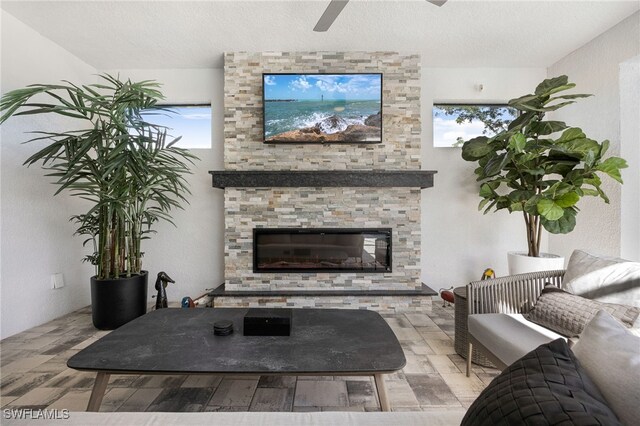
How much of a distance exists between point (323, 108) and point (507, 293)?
239 centimetres

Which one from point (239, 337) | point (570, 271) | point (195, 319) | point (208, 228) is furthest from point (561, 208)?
point (208, 228)

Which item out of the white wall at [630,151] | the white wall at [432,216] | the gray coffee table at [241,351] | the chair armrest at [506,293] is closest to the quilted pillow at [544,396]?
the gray coffee table at [241,351]

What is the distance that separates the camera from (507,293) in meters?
1.99

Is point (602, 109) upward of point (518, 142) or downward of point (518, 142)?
upward

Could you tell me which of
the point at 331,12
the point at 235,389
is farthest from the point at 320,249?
the point at 331,12

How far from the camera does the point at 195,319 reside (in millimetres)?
1926

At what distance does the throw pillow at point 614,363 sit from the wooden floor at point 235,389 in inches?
42.6

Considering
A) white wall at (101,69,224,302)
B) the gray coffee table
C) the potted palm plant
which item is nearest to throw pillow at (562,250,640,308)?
the gray coffee table

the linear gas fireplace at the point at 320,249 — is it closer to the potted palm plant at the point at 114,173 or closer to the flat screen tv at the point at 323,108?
the flat screen tv at the point at 323,108

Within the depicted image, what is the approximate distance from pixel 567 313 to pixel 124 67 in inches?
182

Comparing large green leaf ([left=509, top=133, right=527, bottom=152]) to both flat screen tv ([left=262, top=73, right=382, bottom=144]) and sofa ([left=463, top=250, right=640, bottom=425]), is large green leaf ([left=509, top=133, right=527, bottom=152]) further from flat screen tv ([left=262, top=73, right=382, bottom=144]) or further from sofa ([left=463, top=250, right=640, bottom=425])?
flat screen tv ([left=262, top=73, right=382, bottom=144])

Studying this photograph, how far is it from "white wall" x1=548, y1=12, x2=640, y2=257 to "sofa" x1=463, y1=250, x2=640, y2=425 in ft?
5.16

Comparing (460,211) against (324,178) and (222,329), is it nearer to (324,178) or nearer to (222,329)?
(324,178)

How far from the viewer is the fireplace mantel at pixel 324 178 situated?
3.15 m
